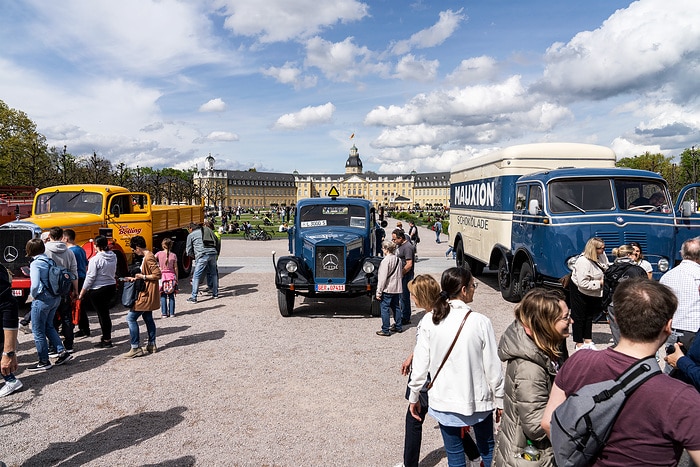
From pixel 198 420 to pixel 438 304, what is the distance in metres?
3.16

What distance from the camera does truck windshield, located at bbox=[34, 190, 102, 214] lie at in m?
11.4

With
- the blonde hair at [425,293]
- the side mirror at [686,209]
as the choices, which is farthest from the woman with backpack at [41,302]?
the side mirror at [686,209]

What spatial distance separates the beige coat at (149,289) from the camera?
22.9 ft

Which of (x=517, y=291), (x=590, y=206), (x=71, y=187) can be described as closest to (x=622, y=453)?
(x=590, y=206)

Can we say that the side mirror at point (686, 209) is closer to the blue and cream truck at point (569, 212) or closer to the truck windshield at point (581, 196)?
→ the blue and cream truck at point (569, 212)

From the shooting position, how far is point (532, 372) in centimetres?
261

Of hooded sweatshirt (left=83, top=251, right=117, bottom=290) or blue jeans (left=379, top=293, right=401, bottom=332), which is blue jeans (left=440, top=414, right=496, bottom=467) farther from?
hooded sweatshirt (left=83, top=251, right=117, bottom=290)

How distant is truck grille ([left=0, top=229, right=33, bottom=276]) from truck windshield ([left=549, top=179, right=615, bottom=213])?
10.2m

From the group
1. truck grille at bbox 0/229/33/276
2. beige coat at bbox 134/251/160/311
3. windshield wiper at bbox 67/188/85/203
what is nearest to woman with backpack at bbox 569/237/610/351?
beige coat at bbox 134/251/160/311

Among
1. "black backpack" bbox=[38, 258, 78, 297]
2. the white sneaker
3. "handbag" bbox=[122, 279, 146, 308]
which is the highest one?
"black backpack" bbox=[38, 258, 78, 297]

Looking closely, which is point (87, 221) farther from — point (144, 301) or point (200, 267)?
point (144, 301)

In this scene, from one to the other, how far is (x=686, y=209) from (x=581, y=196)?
5.89ft

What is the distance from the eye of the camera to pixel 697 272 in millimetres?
4504

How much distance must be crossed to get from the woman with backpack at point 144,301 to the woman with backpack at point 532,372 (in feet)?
18.7
